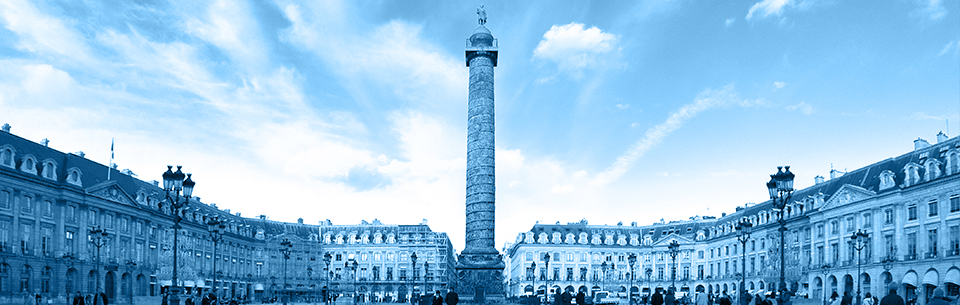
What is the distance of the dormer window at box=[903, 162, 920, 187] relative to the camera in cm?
4247

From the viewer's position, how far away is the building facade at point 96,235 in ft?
131

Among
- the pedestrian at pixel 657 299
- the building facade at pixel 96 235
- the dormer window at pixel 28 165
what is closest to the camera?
the pedestrian at pixel 657 299

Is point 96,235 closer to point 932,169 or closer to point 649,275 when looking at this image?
point 932,169

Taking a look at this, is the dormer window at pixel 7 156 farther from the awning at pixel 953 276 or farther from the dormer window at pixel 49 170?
the awning at pixel 953 276

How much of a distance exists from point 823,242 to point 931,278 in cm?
1134

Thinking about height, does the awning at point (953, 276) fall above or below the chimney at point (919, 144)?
below

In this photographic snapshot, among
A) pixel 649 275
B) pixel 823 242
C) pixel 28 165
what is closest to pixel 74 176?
pixel 28 165

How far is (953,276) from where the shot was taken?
38781mm

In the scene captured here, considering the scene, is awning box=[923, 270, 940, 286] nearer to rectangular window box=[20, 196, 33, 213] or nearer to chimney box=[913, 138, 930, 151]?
chimney box=[913, 138, 930, 151]

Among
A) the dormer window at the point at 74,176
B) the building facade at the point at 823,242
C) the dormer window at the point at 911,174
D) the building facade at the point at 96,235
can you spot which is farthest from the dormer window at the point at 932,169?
the dormer window at the point at 74,176

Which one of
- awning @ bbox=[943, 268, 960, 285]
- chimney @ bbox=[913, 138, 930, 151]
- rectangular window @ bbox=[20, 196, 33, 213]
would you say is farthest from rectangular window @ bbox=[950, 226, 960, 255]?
rectangular window @ bbox=[20, 196, 33, 213]

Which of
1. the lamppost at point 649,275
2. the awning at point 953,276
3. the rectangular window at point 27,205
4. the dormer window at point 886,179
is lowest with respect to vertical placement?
the lamppost at point 649,275

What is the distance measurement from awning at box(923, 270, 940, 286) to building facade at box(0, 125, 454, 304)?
2986cm

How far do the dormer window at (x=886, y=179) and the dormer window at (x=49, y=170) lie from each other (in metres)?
42.0
